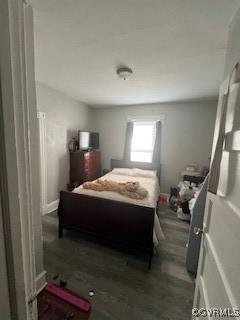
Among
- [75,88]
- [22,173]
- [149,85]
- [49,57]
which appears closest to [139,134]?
[149,85]

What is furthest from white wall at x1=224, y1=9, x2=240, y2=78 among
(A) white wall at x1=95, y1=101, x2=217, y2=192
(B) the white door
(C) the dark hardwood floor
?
(A) white wall at x1=95, y1=101, x2=217, y2=192

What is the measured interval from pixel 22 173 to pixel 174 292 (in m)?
2.00

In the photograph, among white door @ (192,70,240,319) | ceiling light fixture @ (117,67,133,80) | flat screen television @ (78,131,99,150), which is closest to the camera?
white door @ (192,70,240,319)

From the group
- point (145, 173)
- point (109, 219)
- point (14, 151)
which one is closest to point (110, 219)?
point (109, 219)

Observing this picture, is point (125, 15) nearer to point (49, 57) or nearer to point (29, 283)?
point (49, 57)

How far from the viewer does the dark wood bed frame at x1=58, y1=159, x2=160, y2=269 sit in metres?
2.04

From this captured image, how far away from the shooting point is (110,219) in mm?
2230

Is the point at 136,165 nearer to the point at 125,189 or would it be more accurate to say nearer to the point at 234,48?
the point at 125,189

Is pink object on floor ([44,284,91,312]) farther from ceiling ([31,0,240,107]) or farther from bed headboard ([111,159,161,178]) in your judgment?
bed headboard ([111,159,161,178])

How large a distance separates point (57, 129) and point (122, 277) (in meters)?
2.85

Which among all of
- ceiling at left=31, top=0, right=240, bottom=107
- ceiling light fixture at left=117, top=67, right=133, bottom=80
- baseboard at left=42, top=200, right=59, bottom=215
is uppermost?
ceiling at left=31, top=0, right=240, bottom=107

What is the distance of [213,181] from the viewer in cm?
94

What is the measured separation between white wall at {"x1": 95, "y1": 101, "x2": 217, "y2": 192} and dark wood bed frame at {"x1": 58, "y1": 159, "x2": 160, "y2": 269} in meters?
2.35

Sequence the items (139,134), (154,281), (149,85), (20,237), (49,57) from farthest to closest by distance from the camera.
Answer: (139,134) → (149,85) → (49,57) → (154,281) → (20,237)
